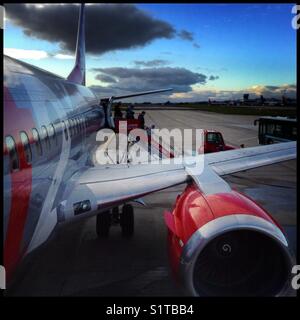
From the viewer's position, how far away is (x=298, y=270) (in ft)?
18.4

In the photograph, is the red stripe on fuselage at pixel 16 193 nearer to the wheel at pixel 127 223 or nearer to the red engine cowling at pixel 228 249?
the red engine cowling at pixel 228 249

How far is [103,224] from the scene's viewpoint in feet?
32.6

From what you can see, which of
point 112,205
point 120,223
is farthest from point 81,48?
point 112,205

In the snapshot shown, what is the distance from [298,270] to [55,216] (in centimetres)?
371

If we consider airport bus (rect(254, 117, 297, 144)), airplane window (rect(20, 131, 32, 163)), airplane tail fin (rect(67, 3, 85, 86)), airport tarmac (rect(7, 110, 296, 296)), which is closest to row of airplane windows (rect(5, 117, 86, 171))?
airplane window (rect(20, 131, 32, 163))

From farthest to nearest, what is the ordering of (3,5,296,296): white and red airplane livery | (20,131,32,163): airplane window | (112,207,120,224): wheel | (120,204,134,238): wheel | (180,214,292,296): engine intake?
(112,207,120,224): wheel → (120,204,134,238): wheel → (180,214,292,296): engine intake → (20,131,32,163): airplane window → (3,5,296,296): white and red airplane livery

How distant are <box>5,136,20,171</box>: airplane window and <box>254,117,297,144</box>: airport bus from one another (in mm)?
24006

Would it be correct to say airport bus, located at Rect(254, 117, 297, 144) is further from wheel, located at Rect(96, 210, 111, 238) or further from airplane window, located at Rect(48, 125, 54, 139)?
airplane window, located at Rect(48, 125, 54, 139)

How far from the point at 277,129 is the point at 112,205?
2391 cm

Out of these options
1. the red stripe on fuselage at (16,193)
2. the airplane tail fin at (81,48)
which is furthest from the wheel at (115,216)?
the airplane tail fin at (81,48)

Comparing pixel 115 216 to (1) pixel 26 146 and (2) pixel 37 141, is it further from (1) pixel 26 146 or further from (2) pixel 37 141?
(1) pixel 26 146

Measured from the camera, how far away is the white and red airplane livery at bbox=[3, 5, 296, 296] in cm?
480

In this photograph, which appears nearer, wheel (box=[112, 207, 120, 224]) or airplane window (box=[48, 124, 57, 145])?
airplane window (box=[48, 124, 57, 145])

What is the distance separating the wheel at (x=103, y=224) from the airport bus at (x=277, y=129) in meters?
19.4
